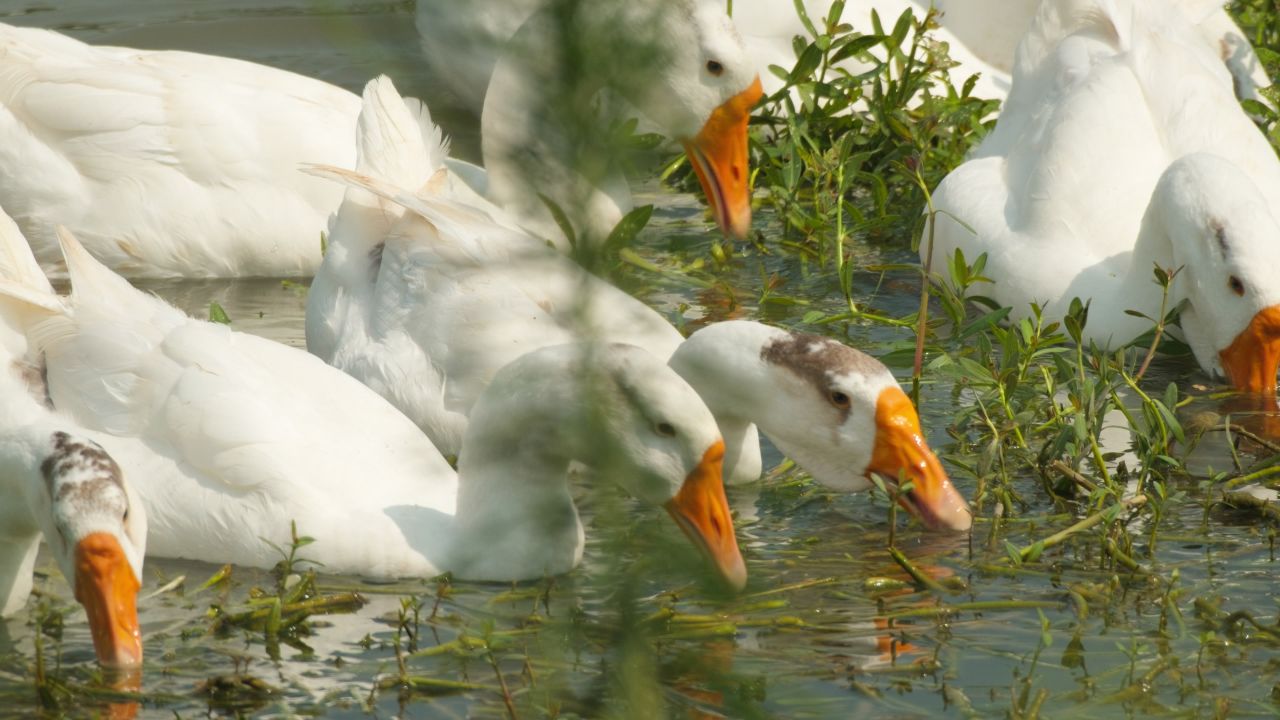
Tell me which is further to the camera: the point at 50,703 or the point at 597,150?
the point at 50,703

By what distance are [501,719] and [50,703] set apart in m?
1.04

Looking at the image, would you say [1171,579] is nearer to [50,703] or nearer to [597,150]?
[50,703]

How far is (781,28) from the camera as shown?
8898 millimetres

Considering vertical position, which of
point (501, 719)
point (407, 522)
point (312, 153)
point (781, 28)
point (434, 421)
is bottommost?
point (501, 719)

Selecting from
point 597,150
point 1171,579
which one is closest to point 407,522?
point 1171,579

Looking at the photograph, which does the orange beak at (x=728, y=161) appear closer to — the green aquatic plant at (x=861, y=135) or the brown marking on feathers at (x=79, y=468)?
the green aquatic plant at (x=861, y=135)

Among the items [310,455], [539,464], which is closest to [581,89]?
[539,464]

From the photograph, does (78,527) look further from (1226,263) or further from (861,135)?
(861,135)

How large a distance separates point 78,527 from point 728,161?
12.1ft

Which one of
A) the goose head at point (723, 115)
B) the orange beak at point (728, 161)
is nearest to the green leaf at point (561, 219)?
the goose head at point (723, 115)

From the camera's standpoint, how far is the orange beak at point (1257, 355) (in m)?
6.05

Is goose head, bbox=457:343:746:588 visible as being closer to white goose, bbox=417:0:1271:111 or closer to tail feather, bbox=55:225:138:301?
tail feather, bbox=55:225:138:301

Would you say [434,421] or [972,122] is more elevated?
[972,122]

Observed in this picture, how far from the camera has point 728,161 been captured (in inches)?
291
